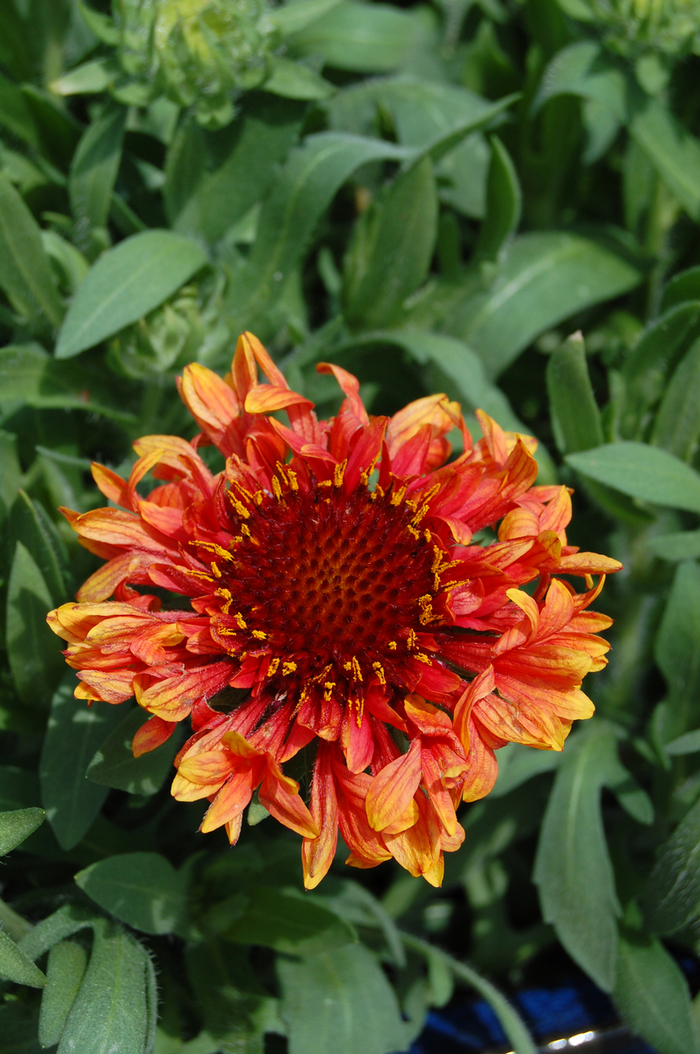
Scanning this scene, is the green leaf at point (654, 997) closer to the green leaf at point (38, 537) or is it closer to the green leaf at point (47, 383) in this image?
the green leaf at point (38, 537)

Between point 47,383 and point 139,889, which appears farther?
point 47,383

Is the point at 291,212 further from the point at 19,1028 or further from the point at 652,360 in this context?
the point at 19,1028

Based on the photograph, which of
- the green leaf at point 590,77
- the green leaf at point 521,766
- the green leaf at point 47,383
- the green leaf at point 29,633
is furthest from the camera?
the green leaf at point 590,77

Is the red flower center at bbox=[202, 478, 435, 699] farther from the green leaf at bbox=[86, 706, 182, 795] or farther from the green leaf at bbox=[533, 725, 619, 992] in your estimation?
the green leaf at bbox=[533, 725, 619, 992]

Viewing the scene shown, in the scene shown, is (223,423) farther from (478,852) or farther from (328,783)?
(478,852)

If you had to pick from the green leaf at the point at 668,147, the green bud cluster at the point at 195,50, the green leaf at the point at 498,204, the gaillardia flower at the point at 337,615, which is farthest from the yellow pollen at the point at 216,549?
the green leaf at the point at 668,147

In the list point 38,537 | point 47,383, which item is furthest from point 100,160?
point 38,537
